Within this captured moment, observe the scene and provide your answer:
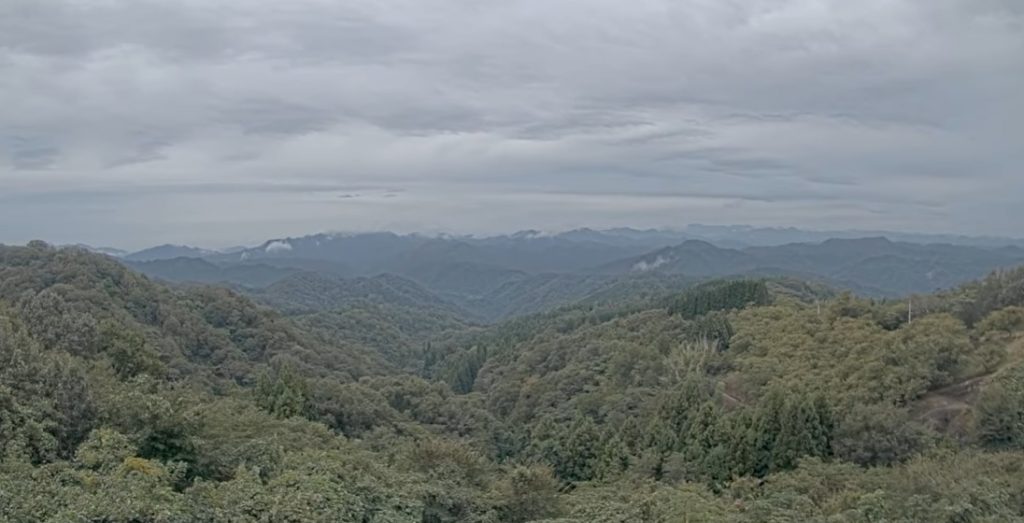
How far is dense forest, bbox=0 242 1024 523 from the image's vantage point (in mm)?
14727

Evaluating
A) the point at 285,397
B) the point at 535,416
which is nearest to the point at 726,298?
the point at 535,416

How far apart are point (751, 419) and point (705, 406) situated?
2.81 meters

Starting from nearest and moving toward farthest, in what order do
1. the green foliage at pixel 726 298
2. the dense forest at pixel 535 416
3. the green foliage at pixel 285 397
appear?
the dense forest at pixel 535 416 → the green foliage at pixel 285 397 → the green foliage at pixel 726 298

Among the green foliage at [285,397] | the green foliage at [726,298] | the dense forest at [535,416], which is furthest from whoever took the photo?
the green foliage at [726,298]

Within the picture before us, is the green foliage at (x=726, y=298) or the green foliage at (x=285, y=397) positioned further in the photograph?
the green foliage at (x=726, y=298)

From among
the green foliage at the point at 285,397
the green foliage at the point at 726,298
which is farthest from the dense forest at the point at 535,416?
the green foliage at the point at 726,298

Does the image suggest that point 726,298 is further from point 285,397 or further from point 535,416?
point 285,397

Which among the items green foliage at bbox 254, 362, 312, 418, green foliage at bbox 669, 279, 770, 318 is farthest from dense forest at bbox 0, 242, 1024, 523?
green foliage at bbox 669, 279, 770, 318

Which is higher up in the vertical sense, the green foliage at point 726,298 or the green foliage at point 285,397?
the green foliage at point 726,298

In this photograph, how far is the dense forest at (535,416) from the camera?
1473 centimetres

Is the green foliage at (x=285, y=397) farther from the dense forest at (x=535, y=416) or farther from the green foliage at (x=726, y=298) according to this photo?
the green foliage at (x=726, y=298)

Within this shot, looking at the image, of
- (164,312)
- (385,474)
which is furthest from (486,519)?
(164,312)

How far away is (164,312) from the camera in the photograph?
58094 mm

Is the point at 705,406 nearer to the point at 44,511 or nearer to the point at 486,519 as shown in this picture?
the point at 486,519
